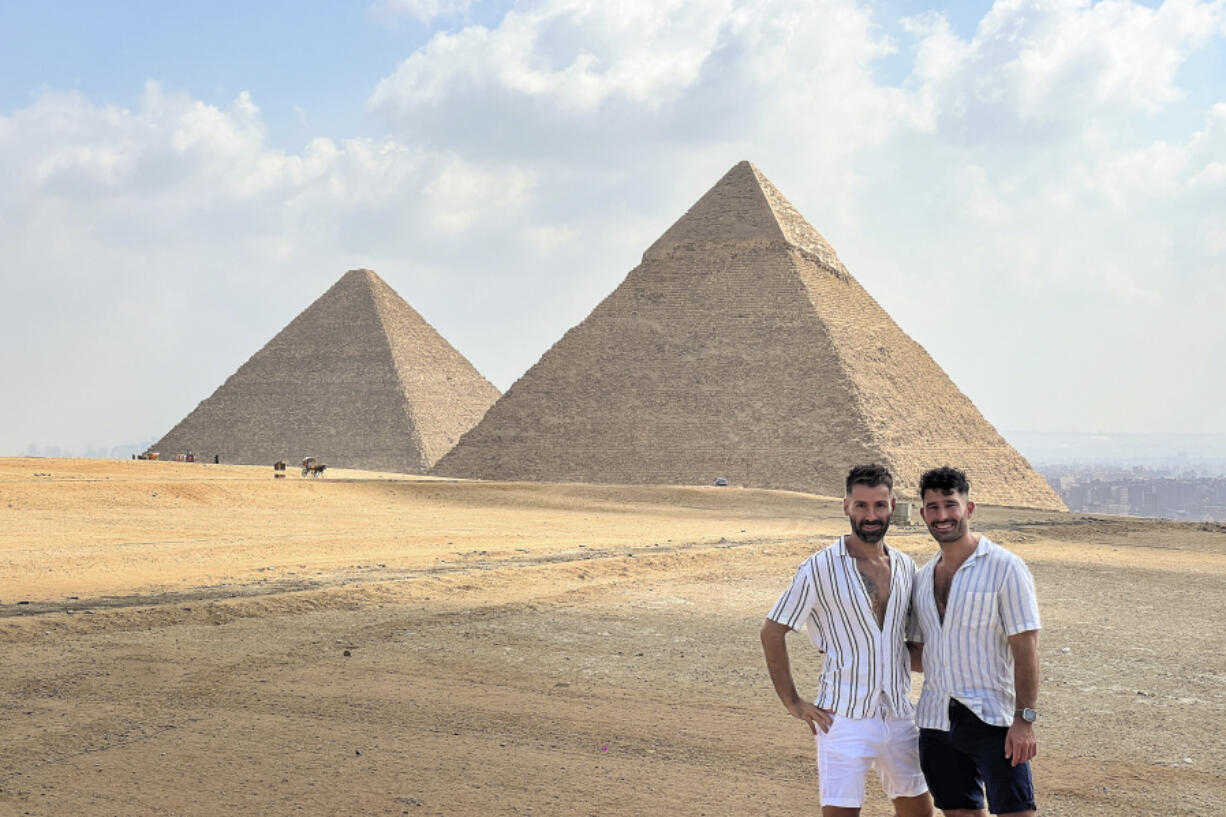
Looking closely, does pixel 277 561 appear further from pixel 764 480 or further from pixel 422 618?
pixel 764 480

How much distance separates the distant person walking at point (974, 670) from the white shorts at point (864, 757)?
0.15 feet

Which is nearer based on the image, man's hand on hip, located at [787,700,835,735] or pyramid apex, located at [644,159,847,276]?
man's hand on hip, located at [787,700,835,735]

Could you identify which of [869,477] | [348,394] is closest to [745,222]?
[348,394]

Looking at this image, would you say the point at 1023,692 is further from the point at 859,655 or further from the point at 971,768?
the point at 859,655

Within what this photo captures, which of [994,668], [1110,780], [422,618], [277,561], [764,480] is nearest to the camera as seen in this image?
[994,668]

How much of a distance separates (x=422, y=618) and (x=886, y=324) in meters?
48.1

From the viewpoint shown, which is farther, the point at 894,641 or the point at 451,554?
the point at 451,554

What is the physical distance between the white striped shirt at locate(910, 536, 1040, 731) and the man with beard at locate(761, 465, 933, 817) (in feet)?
0.35

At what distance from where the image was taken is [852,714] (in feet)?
11.3

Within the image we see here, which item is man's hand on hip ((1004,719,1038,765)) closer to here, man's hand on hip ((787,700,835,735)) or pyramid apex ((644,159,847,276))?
man's hand on hip ((787,700,835,735))

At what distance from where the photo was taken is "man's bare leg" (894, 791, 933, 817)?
350 cm

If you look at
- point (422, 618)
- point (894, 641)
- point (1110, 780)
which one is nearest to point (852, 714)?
point (894, 641)

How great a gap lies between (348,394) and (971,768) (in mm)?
70402

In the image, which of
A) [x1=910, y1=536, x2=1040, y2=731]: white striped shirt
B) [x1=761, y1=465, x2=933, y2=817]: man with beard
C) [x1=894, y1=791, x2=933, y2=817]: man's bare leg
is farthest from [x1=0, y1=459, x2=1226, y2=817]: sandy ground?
[x1=910, y1=536, x2=1040, y2=731]: white striped shirt
